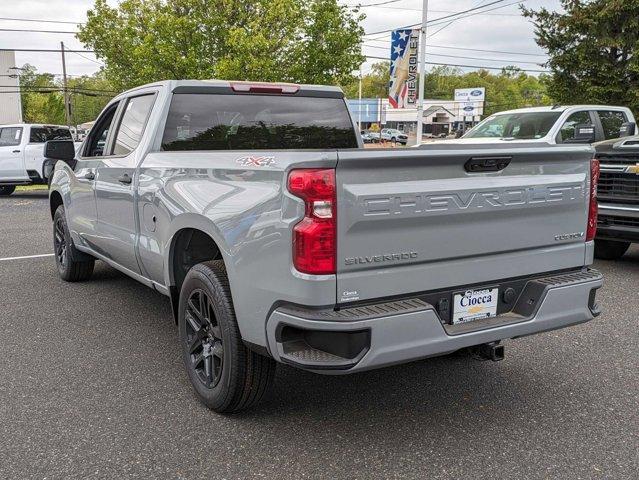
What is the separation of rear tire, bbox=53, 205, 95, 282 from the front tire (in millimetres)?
3071

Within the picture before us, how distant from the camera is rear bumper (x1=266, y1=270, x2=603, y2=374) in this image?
2.75m

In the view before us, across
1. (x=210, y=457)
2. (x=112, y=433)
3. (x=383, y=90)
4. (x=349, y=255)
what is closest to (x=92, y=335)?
(x=112, y=433)

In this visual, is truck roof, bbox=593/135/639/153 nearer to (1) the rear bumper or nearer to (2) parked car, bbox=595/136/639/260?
(2) parked car, bbox=595/136/639/260

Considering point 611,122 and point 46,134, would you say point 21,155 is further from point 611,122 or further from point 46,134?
point 611,122

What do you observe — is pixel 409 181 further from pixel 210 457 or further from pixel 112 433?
pixel 112 433

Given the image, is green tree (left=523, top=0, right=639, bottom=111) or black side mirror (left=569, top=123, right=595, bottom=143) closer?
black side mirror (left=569, top=123, right=595, bottom=143)

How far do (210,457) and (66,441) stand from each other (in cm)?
79

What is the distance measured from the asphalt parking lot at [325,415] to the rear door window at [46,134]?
1284cm

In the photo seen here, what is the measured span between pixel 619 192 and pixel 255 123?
447cm

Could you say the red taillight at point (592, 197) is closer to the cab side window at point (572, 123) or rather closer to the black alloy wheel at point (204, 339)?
the black alloy wheel at point (204, 339)

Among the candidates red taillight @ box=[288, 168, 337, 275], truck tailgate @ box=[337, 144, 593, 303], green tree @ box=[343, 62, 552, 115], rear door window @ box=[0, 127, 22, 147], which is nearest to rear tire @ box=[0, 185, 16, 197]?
rear door window @ box=[0, 127, 22, 147]

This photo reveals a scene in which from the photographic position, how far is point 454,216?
3041mm

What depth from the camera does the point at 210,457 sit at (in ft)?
10.1

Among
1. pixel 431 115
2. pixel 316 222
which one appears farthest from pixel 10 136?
pixel 431 115
